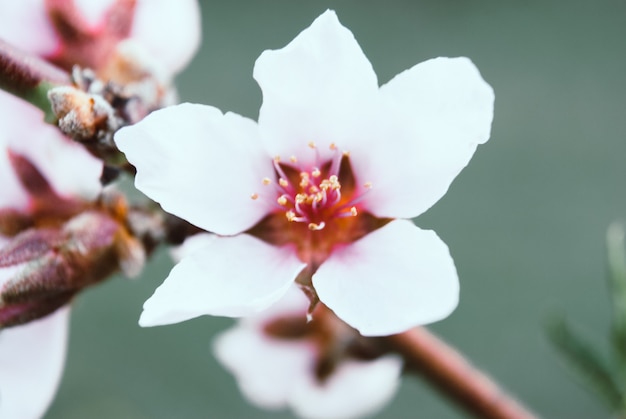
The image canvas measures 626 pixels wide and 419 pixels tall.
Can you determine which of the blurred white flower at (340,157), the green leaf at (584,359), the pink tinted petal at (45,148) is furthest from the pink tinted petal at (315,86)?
the green leaf at (584,359)

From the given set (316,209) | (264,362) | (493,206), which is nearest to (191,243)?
(316,209)

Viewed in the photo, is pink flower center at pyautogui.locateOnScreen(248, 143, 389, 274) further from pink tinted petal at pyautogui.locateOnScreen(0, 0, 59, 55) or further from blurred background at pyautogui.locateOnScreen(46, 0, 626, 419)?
blurred background at pyautogui.locateOnScreen(46, 0, 626, 419)

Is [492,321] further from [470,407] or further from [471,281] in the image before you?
[470,407]

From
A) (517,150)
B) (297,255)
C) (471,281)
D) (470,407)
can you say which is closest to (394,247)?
(297,255)

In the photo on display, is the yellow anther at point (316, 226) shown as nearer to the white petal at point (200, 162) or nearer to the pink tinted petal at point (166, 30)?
the white petal at point (200, 162)

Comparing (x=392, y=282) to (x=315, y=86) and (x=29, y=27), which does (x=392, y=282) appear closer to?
(x=315, y=86)

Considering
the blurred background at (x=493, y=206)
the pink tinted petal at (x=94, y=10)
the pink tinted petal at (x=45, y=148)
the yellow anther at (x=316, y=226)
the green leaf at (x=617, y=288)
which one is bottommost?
the blurred background at (x=493, y=206)
